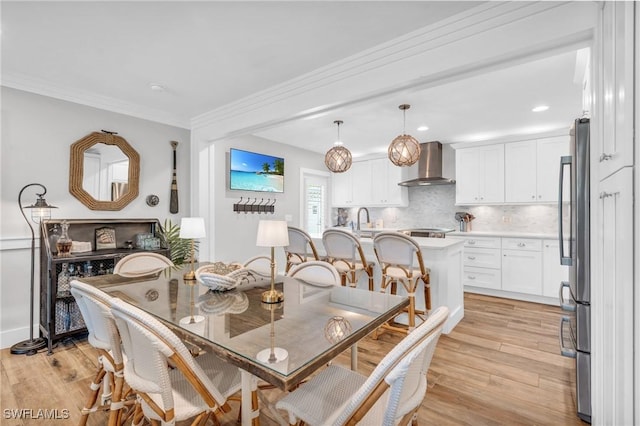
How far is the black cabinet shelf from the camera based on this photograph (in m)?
2.69

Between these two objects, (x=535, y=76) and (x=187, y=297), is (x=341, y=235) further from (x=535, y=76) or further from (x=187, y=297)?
(x=535, y=76)

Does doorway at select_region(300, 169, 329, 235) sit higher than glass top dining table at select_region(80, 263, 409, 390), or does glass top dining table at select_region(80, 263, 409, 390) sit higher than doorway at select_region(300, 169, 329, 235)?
doorway at select_region(300, 169, 329, 235)

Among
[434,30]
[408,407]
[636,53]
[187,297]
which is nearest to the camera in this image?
[636,53]

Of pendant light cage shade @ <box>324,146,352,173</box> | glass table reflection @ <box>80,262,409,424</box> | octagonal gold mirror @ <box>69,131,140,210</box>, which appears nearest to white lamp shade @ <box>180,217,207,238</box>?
glass table reflection @ <box>80,262,409,424</box>

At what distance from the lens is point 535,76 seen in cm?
277

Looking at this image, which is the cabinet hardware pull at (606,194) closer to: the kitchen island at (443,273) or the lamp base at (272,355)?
the lamp base at (272,355)

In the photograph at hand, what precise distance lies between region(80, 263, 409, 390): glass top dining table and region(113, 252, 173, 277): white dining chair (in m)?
0.28

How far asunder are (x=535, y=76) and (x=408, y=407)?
3.09 meters

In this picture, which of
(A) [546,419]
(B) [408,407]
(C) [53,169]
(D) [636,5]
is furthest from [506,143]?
(C) [53,169]

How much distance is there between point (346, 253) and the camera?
3.04 m

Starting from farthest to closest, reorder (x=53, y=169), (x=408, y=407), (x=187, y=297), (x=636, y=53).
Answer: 1. (x=53, y=169)
2. (x=187, y=297)
3. (x=408, y=407)
4. (x=636, y=53)

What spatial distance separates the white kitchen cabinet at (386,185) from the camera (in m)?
5.84

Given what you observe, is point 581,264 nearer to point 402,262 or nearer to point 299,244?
point 402,262

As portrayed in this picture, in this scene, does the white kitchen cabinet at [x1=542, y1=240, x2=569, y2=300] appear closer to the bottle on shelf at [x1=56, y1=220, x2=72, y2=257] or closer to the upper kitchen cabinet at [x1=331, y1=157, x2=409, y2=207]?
the upper kitchen cabinet at [x1=331, y1=157, x2=409, y2=207]
